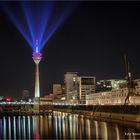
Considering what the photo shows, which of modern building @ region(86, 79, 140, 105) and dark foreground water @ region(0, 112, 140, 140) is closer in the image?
dark foreground water @ region(0, 112, 140, 140)

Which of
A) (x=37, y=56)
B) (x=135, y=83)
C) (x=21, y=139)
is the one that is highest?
(x=37, y=56)

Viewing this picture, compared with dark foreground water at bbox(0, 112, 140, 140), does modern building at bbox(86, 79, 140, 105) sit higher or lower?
→ higher

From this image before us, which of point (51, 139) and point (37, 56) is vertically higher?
point (37, 56)

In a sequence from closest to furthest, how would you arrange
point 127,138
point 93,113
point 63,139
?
point 127,138 < point 63,139 < point 93,113

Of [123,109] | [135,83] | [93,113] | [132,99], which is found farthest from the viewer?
[135,83]

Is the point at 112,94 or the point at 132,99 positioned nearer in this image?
the point at 132,99

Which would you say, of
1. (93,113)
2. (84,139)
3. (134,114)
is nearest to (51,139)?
(84,139)

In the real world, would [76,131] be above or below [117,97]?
below

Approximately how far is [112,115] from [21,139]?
36.9 metres

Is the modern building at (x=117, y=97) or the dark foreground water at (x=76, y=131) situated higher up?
the modern building at (x=117, y=97)

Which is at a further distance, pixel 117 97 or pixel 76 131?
pixel 117 97

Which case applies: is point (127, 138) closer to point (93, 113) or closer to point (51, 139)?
point (51, 139)

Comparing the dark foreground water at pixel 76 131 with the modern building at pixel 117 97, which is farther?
the modern building at pixel 117 97

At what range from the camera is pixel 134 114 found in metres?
58.5
